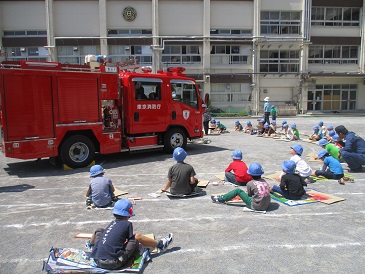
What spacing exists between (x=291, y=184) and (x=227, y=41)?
93.4 ft

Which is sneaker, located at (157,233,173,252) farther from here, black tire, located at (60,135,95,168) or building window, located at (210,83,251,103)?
building window, located at (210,83,251,103)

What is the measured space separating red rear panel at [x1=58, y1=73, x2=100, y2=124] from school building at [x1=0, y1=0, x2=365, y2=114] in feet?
71.4

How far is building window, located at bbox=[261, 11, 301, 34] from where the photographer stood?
33781mm

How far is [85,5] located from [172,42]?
9.03m

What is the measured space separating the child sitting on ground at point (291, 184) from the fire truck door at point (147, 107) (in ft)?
18.4

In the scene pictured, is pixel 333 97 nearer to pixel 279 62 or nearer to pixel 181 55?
pixel 279 62

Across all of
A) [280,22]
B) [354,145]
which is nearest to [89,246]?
[354,145]

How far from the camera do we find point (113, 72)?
1031 cm

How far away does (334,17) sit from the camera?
113 feet

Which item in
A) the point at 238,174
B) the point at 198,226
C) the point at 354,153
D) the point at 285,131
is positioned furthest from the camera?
the point at 285,131

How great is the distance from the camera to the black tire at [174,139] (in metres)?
11.9

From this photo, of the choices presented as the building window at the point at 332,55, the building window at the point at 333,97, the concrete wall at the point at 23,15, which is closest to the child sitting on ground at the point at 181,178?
the concrete wall at the point at 23,15

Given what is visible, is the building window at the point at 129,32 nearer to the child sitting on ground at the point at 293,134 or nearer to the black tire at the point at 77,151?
the child sitting on ground at the point at 293,134

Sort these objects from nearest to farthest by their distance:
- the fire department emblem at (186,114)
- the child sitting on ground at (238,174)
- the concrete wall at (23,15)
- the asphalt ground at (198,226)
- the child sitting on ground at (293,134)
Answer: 1. the asphalt ground at (198,226)
2. the child sitting on ground at (238,174)
3. the fire department emblem at (186,114)
4. the child sitting on ground at (293,134)
5. the concrete wall at (23,15)
